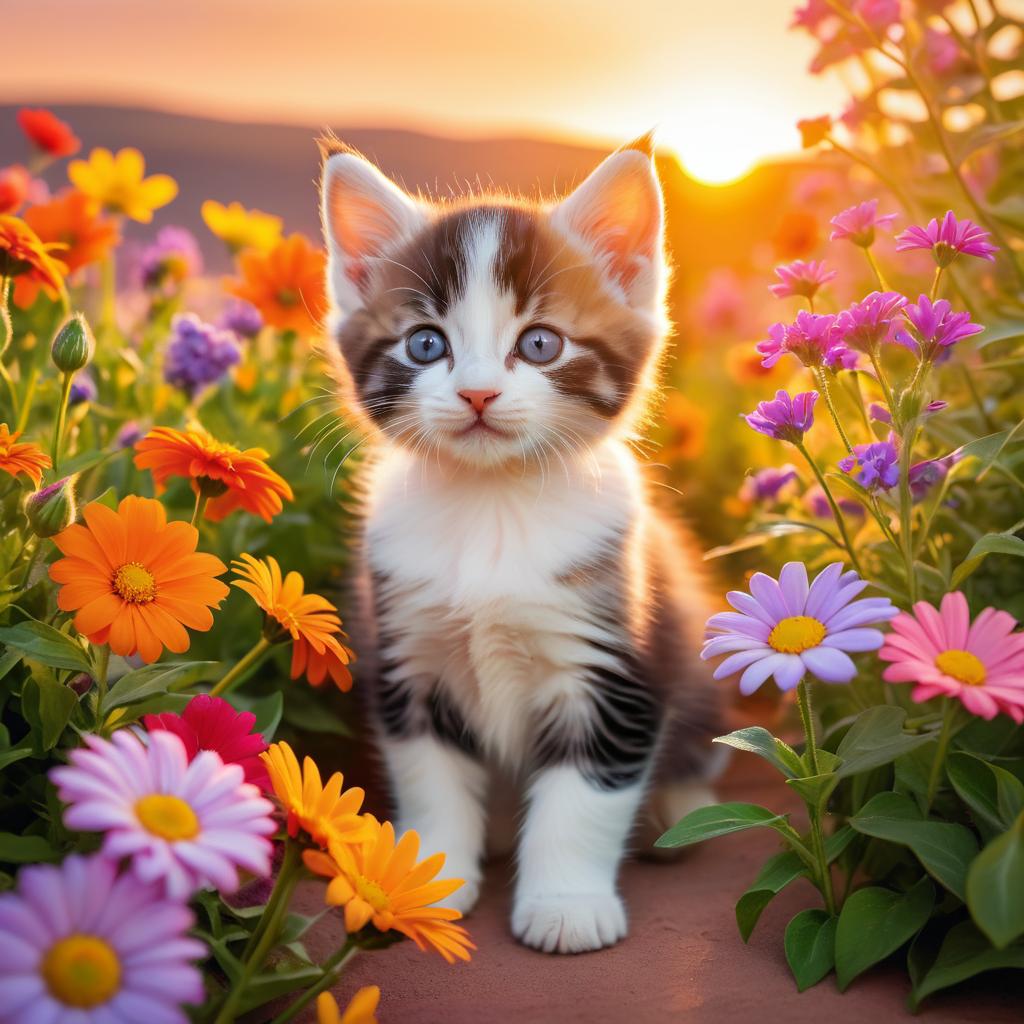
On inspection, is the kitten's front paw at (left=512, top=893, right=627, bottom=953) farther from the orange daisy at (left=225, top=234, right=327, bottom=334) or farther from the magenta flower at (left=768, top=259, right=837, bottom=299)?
the orange daisy at (left=225, top=234, right=327, bottom=334)

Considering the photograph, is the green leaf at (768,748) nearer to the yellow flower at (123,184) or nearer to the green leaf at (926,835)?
the green leaf at (926,835)

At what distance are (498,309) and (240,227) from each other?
1248 millimetres

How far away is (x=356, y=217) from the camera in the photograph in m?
1.65

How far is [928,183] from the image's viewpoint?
198cm

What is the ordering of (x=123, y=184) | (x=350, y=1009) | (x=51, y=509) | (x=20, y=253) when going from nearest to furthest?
(x=350, y=1009), (x=51, y=509), (x=20, y=253), (x=123, y=184)

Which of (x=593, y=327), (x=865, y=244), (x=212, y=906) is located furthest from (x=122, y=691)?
(x=865, y=244)

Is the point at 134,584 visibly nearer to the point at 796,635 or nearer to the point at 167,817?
the point at 167,817

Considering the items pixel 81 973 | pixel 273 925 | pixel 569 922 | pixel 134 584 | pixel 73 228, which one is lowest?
pixel 569 922

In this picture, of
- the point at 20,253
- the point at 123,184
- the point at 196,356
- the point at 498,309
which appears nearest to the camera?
the point at 20,253

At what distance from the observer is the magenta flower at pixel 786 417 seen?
122 centimetres

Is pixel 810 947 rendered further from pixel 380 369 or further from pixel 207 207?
pixel 207 207

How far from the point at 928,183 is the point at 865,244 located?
712 millimetres

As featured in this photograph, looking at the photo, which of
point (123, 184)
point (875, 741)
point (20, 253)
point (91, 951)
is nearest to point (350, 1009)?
point (91, 951)

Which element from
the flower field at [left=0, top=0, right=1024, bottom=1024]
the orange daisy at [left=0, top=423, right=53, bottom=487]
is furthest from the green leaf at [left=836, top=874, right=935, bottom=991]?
the orange daisy at [left=0, top=423, right=53, bottom=487]
